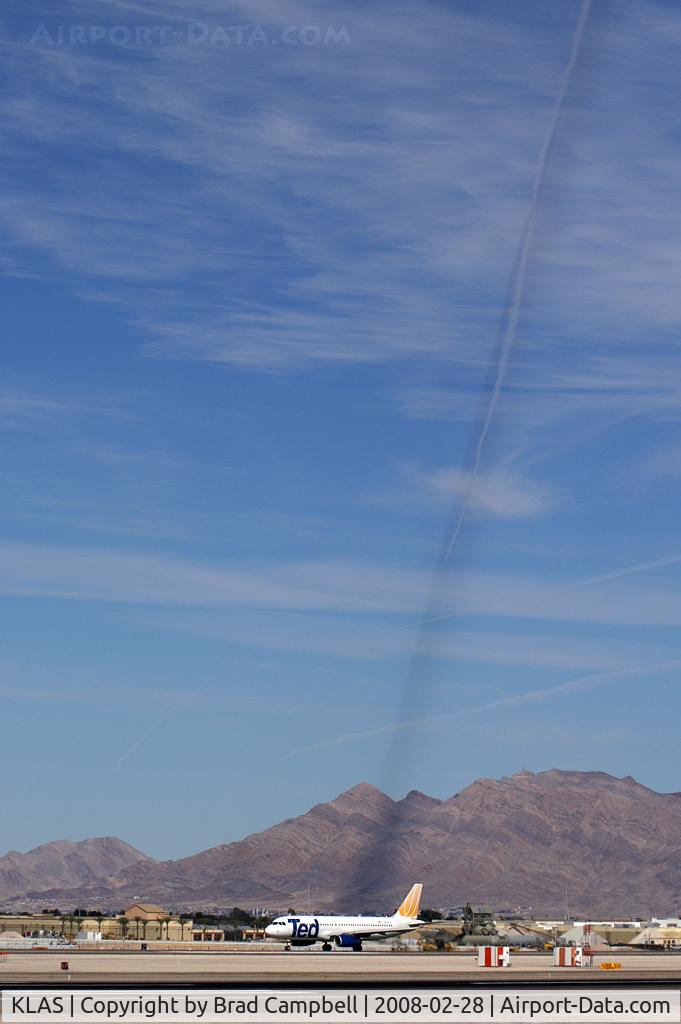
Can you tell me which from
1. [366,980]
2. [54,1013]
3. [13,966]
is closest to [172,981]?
[366,980]

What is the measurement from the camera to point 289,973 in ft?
393

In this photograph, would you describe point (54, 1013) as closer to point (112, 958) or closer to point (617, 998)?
point (617, 998)

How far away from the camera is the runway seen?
106 m

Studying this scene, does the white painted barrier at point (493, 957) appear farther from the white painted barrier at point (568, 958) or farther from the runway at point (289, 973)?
the white painted barrier at point (568, 958)

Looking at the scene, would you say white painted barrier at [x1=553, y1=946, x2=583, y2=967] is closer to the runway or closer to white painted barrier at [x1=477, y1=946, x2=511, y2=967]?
the runway

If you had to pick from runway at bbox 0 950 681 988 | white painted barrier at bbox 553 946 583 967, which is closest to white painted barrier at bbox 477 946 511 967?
runway at bbox 0 950 681 988

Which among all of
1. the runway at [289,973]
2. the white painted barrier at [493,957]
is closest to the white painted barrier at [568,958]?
the runway at [289,973]

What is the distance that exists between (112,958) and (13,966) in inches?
707

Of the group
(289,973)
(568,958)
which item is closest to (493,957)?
(568,958)

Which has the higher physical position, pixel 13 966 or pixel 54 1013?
pixel 13 966

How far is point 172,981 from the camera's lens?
104438 mm

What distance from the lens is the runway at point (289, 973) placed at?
346 feet

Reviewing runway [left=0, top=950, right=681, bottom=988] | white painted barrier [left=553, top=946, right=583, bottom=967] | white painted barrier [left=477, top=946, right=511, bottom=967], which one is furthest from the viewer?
white painted barrier [left=553, top=946, right=583, bottom=967]

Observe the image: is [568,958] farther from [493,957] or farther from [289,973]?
[289,973]
